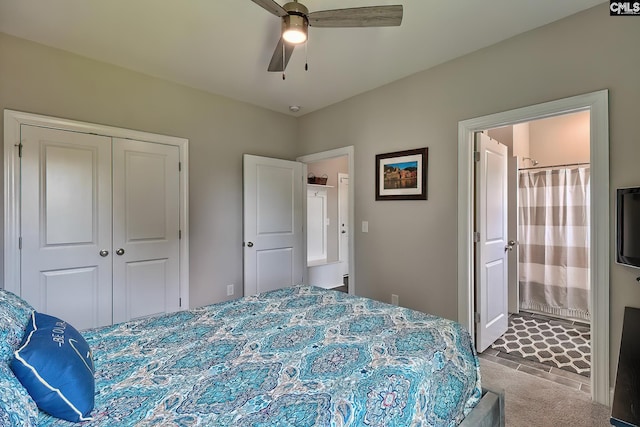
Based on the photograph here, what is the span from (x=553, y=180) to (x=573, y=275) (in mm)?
1165

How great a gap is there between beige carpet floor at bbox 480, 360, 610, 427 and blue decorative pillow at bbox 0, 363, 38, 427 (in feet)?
7.24

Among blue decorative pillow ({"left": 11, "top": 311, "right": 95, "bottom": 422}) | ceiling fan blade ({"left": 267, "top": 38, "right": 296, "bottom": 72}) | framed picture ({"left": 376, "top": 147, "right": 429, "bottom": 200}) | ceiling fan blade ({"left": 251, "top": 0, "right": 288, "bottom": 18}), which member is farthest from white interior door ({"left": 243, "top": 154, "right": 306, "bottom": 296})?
blue decorative pillow ({"left": 11, "top": 311, "right": 95, "bottom": 422})

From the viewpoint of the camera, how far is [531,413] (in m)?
1.96

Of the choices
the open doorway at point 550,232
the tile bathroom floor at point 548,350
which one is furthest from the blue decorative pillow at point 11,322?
the open doorway at point 550,232

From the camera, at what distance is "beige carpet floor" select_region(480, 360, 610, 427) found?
6.17 feet

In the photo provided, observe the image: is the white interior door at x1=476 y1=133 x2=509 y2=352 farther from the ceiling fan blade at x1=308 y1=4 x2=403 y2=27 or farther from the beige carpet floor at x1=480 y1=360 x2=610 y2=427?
the ceiling fan blade at x1=308 y1=4 x2=403 y2=27

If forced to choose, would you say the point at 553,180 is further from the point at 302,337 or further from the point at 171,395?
the point at 171,395

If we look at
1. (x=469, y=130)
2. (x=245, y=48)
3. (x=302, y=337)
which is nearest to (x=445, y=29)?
(x=469, y=130)

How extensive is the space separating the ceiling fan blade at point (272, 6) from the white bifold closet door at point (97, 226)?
2.06 metres

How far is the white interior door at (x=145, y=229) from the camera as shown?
289cm

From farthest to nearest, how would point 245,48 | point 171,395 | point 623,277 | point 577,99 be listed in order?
point 245,48
point 577,99
point 623,277
point 171,395

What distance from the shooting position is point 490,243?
9.40ft

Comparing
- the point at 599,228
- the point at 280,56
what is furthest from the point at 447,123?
the point at 280,56

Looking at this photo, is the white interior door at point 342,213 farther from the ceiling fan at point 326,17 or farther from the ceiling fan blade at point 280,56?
the ceiling fan at point 326,17
